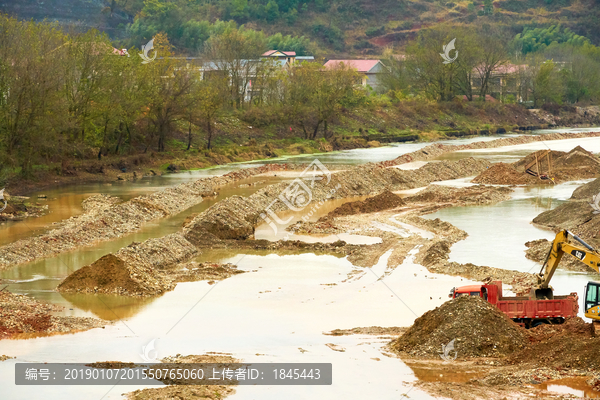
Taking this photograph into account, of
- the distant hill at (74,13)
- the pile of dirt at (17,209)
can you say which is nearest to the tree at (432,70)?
the distant hill at (74,13)

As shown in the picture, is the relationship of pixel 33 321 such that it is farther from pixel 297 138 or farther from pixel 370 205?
pixel 297 138

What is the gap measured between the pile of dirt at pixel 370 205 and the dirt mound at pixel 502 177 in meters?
13.1

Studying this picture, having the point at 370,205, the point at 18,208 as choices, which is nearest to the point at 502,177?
the point at 370,205

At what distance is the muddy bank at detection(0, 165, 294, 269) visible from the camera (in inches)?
1209

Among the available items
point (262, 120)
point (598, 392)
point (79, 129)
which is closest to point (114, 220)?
point (79, 129)

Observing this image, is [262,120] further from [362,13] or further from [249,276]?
[362,13]

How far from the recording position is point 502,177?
187ft

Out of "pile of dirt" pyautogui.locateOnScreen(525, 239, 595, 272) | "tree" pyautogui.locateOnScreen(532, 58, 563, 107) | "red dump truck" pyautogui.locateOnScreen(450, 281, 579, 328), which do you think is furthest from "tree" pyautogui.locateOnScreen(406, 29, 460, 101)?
"red dump truck" pyautogui.locateOnScreen(450, 281, 579, 328)

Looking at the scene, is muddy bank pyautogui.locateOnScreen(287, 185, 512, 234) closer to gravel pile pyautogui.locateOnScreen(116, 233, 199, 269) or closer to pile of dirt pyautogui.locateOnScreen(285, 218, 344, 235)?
pile of dirt pyautogui.locateOnScreen(285, 218, 344, 235)

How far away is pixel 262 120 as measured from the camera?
86.2m

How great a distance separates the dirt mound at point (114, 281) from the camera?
25188 millimetres

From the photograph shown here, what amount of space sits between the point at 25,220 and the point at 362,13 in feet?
547

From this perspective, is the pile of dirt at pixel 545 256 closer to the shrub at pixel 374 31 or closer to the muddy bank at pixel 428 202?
the muddy bank at pixel 428 202

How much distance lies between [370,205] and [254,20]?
476 ft
